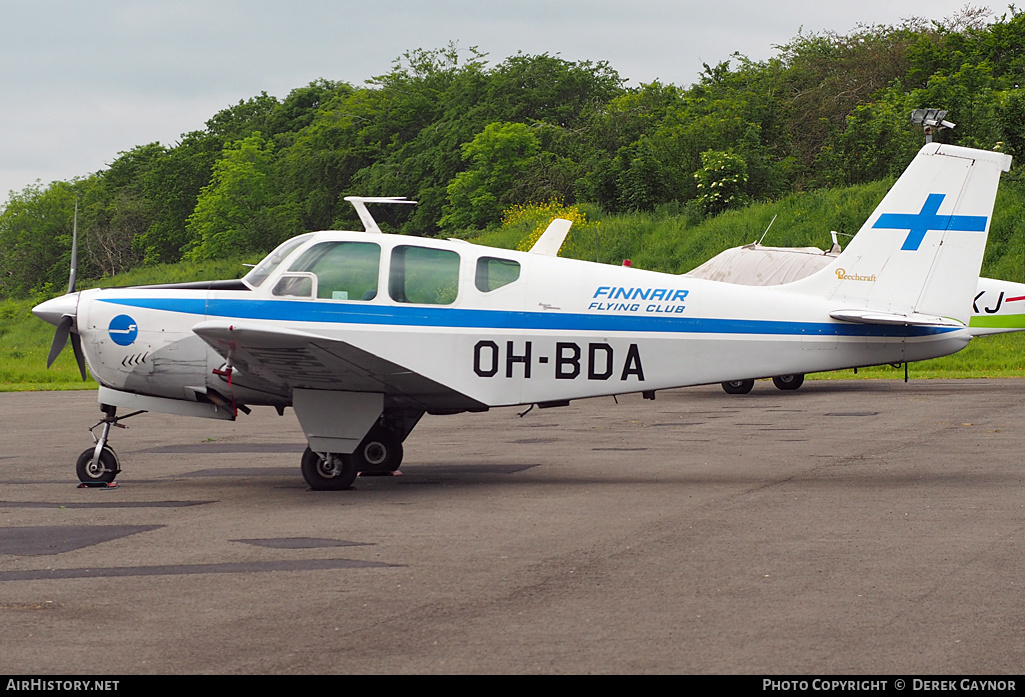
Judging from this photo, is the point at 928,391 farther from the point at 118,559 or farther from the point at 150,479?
the point at 118,559

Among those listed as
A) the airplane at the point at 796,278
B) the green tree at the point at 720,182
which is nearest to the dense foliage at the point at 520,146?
the green tree at the point at 720,182

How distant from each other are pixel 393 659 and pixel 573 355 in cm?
584

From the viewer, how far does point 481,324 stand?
10.4 m

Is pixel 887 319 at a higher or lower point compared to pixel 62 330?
higher

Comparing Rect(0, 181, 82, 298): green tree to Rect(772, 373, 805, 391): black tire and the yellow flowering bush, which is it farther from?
Rect(772, 373, 805, 391): black tire

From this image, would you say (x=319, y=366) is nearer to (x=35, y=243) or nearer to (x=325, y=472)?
(x=325, y=472)

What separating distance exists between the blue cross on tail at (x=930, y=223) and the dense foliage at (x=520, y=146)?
15.9 meters

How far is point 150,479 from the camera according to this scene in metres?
11.3

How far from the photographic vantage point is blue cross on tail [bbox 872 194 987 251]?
10.8m

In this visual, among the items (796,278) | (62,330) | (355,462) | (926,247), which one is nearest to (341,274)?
(355,462)

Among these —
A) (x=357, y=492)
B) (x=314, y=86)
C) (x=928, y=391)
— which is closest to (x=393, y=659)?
(x=357, y=492)

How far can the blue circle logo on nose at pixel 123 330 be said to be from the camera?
10.4 m

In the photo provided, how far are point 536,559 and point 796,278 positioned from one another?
15.0 metres

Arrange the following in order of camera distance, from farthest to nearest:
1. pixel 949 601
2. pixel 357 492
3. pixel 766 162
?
1. pixel 766 162
2. pixel 357 492
3. pixel 949 601
